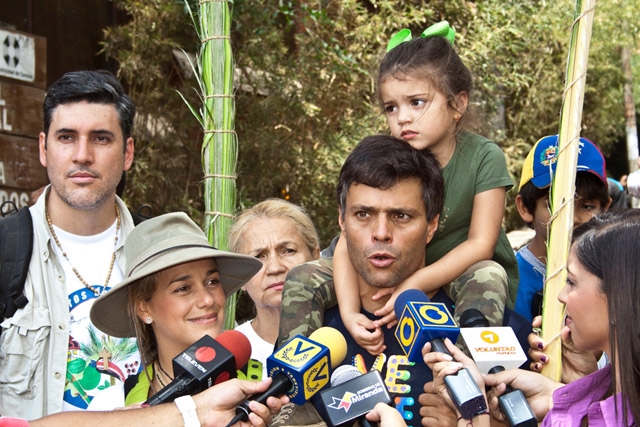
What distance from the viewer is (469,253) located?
295cm

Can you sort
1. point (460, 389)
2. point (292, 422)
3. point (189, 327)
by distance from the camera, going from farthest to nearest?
point (189, 327)
point (292, 422)
point (460, 389)

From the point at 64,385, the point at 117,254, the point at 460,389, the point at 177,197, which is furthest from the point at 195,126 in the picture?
the point at 460,389

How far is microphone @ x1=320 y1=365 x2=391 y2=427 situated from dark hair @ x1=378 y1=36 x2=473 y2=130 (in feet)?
5.04

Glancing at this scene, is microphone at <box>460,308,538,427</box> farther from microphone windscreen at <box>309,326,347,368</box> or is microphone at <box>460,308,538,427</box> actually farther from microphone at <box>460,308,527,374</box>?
microphone windscreen at <box>309,326,347,368</box>

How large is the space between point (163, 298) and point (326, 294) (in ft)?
2.17

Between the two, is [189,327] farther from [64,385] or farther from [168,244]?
[64,385]

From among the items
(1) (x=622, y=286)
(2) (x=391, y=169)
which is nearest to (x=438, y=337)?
(1) (x=622, y=286)

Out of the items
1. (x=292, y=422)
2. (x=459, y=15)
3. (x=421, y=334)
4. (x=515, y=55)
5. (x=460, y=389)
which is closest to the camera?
(x=460, y=389)

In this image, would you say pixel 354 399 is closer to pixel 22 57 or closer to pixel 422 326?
pixel 422 326

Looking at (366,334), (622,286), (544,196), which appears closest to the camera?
(622,286)

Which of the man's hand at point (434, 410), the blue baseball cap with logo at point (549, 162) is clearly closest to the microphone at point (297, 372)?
the man's hand at point (434, 410)

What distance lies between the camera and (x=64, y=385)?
3.27m

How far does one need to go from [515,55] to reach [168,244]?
8645mm

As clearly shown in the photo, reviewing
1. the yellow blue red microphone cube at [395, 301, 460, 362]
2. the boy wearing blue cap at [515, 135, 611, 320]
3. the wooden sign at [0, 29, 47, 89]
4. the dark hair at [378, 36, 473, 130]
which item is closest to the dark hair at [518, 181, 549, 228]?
the boy wearing blue cap at [515, 135, 611, 320]
